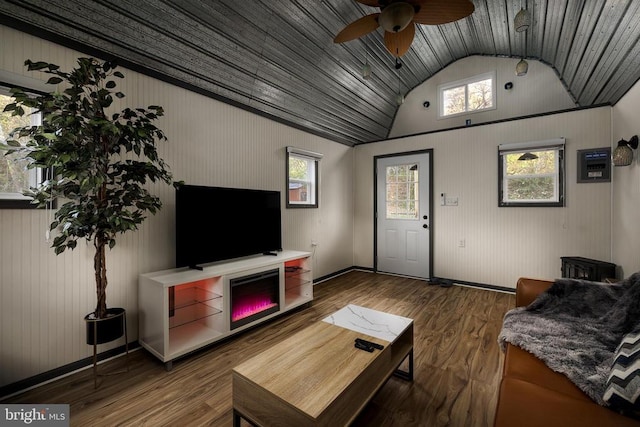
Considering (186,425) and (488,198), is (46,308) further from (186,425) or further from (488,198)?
(488,198)

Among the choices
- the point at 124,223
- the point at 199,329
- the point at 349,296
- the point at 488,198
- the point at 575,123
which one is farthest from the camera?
the point at 488,198

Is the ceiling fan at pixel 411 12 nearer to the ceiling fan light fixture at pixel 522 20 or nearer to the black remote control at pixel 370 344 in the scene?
the ceiling fan light fixture at pixel 522 20

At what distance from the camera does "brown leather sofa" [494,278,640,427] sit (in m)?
1.01

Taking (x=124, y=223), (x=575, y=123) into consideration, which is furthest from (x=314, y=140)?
(x=575, y=123)

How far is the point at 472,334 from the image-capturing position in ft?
8.54

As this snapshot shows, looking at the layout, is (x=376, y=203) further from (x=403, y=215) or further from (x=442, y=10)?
(x=442, y=10)

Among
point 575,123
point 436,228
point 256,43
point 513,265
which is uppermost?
point 256,43

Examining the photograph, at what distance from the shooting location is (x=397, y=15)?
1.70 meters

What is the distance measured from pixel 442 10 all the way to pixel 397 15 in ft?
1.17

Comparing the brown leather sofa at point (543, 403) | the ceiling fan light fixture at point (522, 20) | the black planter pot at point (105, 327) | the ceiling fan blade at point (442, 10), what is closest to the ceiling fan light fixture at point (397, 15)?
the ceiling fan blade at point (442, 10)

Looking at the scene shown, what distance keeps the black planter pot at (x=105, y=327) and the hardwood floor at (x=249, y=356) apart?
0.32 meters

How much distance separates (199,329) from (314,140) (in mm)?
3138

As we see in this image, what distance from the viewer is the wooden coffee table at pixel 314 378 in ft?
3.78

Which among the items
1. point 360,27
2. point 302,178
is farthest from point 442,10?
point 302,178
